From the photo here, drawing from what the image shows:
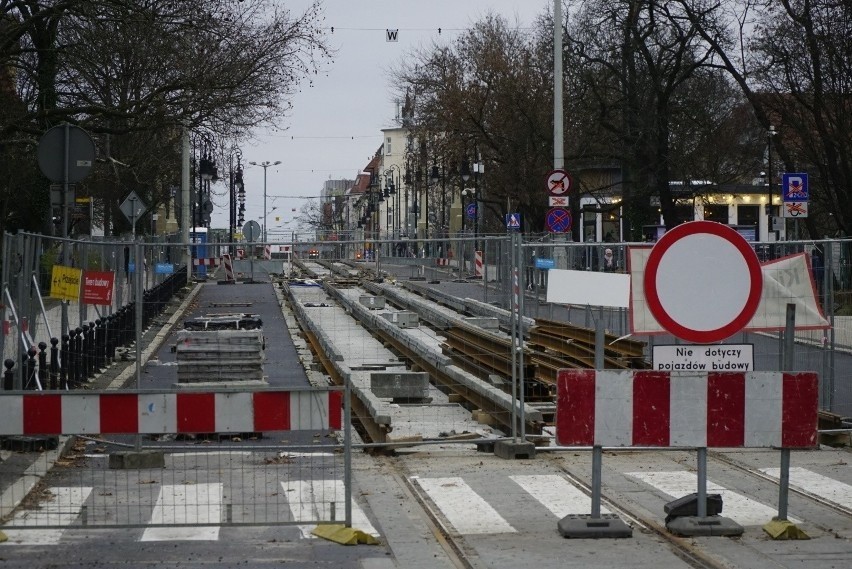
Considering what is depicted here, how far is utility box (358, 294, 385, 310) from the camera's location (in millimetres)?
13647

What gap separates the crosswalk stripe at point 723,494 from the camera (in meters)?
9.96

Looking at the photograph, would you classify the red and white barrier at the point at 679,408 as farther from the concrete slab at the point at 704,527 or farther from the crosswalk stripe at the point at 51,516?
the crosswalk stripe at the point at 51,516

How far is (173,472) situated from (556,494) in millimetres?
3249

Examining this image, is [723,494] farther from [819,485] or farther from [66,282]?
[66,282]

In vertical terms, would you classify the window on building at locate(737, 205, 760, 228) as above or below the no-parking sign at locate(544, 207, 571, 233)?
Answer: above

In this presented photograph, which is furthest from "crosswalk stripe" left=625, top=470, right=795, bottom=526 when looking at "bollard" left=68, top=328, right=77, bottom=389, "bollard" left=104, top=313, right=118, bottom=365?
"bollard" left=68, top=328, right=77, bottom=389

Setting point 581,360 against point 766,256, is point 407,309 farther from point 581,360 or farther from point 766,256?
point 766,256

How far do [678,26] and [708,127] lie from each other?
5.00 m

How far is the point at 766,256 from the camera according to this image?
15.8 meters

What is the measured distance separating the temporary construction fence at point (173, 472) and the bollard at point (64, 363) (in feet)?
7.56

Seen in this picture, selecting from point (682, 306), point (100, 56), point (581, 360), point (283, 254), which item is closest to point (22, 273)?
point (283, 254)

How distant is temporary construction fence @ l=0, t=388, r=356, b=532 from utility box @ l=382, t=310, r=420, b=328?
257 cm

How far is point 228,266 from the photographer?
13.9 metres

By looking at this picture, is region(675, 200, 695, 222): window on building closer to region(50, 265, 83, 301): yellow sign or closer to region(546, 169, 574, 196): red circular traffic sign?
region(546, 169, 574, 196): red circular traffic sign
